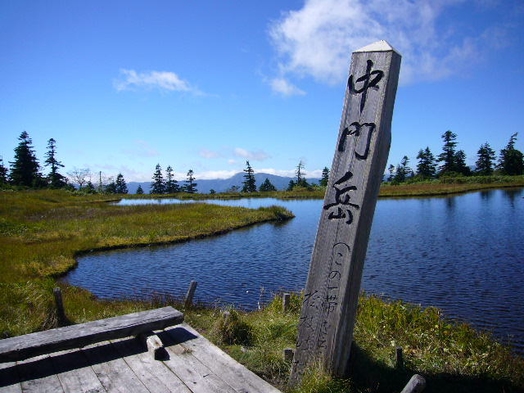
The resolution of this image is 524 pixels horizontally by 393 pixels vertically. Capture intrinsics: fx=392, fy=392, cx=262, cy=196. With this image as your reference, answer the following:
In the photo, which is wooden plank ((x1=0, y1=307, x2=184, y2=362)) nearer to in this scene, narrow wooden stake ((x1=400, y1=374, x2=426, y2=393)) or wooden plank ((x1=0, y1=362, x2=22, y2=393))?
wooden plank ((x1=0, y1=362, x2=22, y2=393))

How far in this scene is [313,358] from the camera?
5.25 metres

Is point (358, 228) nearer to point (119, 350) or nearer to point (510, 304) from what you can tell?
point (119, 350)

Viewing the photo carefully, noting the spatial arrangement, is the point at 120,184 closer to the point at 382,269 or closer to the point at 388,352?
the point at 382,269

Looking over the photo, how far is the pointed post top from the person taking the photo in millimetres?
5146

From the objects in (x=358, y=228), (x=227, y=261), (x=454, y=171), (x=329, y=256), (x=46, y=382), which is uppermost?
(x=454, y=171)

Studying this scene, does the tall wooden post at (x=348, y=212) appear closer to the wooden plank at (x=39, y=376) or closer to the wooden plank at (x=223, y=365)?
the wooden plank at (x=223, y=365)

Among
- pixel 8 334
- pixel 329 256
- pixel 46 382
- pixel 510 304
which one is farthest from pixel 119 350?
pixel 510 304

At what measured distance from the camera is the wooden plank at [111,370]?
471 centimetres

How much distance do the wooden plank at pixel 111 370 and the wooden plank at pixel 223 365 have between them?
0.88 meters

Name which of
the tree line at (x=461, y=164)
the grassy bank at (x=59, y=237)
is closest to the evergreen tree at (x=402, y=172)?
the tree line at (x=461, y=164)

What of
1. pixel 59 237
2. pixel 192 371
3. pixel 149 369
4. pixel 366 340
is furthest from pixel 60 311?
pixel 59 237

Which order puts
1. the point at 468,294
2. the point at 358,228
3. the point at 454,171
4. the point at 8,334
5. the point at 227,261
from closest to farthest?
the point at 358,228 → the point at 8,334 → the point at 468,294 → the point at 227,261 → the point at 454,171

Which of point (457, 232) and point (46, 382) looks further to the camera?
point (457, 232)

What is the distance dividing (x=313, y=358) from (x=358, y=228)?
1852 millimetres
